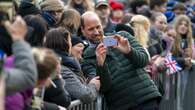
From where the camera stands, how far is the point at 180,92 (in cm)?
1222

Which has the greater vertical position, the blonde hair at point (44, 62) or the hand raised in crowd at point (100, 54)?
the blonde hair at point (44, 62)

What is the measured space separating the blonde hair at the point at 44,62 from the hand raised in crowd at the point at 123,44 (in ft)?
8.69

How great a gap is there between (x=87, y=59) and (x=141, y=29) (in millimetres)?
2062

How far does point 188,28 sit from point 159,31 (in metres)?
1.02

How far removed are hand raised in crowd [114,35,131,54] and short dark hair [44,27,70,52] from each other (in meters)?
0.81

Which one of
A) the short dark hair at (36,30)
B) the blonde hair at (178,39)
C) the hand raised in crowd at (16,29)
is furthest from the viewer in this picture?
the blonde hair at (178,39)

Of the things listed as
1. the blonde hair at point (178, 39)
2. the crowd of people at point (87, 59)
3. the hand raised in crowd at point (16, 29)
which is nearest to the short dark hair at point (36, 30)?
the crowd of people at point (87, 59)

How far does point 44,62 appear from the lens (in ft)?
17.6

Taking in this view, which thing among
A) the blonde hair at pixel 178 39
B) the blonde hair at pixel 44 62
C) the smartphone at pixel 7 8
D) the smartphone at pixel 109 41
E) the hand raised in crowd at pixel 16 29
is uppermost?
the smartphone at pixel 7 8

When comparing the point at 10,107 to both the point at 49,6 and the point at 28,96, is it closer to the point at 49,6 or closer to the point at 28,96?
the point at 28,96

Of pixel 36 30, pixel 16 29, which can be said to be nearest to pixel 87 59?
pixel 36 30

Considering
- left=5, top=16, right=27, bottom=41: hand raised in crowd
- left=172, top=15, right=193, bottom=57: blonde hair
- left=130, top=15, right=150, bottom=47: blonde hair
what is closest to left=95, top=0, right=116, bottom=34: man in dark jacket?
left=172, top=15, right=193, bottom=57: blonde hair

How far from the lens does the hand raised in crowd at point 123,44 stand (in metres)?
8.01

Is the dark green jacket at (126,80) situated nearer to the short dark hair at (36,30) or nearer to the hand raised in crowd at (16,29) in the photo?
the short dark hair at (36,30)
